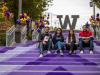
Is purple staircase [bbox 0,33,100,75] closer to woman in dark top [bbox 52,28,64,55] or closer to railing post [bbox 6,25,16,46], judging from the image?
woman in dark top [bbox 52,28,64,55]

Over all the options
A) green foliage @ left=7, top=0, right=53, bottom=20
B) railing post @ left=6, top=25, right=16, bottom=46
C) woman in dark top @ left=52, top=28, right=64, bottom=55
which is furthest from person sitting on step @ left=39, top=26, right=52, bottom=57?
green foliage @ left=7, top=0, right=53, bottom=20

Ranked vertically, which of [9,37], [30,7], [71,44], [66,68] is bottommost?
[66,68]

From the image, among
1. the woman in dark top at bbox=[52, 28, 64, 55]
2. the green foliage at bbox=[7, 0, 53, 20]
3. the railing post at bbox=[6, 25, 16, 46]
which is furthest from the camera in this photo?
the green foliage at bbox=[7, 0, 53, 20]

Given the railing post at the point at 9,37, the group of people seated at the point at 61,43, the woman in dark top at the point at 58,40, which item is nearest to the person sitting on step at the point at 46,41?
the group of people seated at the point at 61,43

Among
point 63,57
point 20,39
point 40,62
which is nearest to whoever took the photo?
point 40,62

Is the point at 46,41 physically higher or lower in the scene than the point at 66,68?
higher

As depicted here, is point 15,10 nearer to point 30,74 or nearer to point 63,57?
point 63,57

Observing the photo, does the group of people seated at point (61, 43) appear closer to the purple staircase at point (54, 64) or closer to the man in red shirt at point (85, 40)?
the man in red shirt at point (85, 40)

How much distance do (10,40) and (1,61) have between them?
257 inches

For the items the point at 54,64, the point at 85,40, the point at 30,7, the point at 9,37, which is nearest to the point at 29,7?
the point at 30,7

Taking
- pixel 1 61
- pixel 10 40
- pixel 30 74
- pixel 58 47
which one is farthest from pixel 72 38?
pixel 10 40

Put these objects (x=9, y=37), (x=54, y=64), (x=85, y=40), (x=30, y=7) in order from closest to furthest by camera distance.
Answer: (x=54, y=64) → (x=85, y=40) → (x=9, y=37) → (x=30, y=7)

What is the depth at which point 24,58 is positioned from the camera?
1308 cm

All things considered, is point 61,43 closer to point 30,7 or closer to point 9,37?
point 9,37
